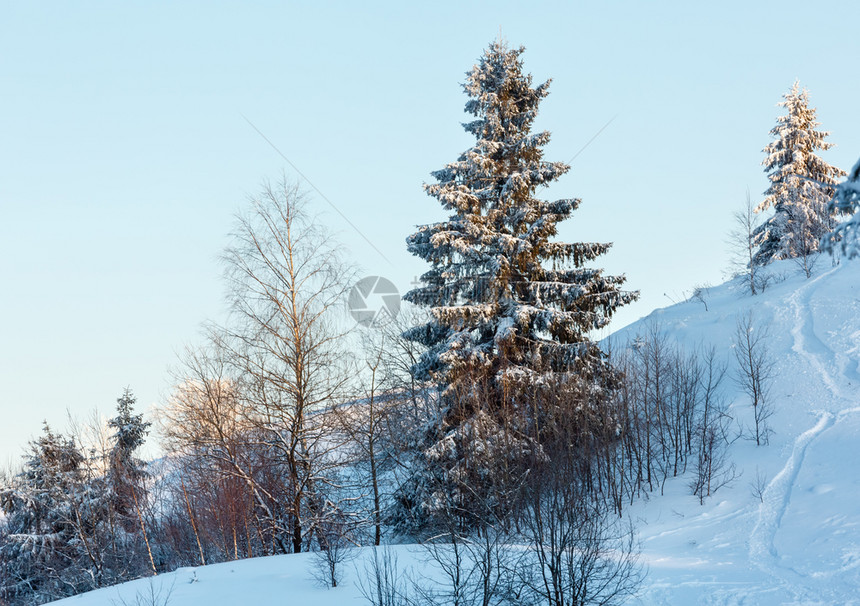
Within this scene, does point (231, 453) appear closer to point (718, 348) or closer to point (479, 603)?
point (479, 603)

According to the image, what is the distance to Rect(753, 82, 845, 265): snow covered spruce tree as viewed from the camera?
39.1 metres

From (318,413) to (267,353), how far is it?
2.78 meters

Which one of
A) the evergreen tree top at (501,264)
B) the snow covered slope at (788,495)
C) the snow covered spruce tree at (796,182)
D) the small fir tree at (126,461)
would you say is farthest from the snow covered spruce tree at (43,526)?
the snow covered spruce tree at (796,182)

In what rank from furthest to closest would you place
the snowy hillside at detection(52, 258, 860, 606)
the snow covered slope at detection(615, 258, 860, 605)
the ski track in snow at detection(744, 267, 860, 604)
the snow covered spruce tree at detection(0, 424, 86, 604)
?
the snow covered spruce tree at detection(0, 424, 86, 604) → the snow covered slope at detection(615, 258, 860, 605) → the ski track in snow at detection(744, 267, 860, 604) → the snowy hillside at detection(52, 258, 860, 606)

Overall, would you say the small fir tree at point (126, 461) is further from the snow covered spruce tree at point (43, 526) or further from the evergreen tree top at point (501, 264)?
the evergreen tree top at point (501, 264)

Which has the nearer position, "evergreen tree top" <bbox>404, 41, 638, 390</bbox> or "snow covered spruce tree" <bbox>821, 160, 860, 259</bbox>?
"snow covered spruce tree" <bbox>821, 160, 860, 259</bbox>

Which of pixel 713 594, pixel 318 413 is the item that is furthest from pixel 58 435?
pixel 713 594

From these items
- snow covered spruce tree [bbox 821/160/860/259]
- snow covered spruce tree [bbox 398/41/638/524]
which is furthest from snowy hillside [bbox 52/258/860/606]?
snow covered spruce tree [bbox 821/160/860/259]

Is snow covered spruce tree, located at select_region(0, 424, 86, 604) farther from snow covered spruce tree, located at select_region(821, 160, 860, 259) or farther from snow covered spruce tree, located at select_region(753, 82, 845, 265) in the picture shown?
snow covered spruce tree, located at select_region(753, 82, 845, 265)

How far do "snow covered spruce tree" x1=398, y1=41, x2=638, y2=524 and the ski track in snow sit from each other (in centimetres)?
684

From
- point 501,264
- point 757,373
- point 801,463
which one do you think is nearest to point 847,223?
point 501,264

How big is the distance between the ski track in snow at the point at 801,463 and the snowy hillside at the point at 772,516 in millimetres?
41

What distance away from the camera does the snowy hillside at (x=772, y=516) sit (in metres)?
13.0

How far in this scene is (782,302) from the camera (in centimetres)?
3288
